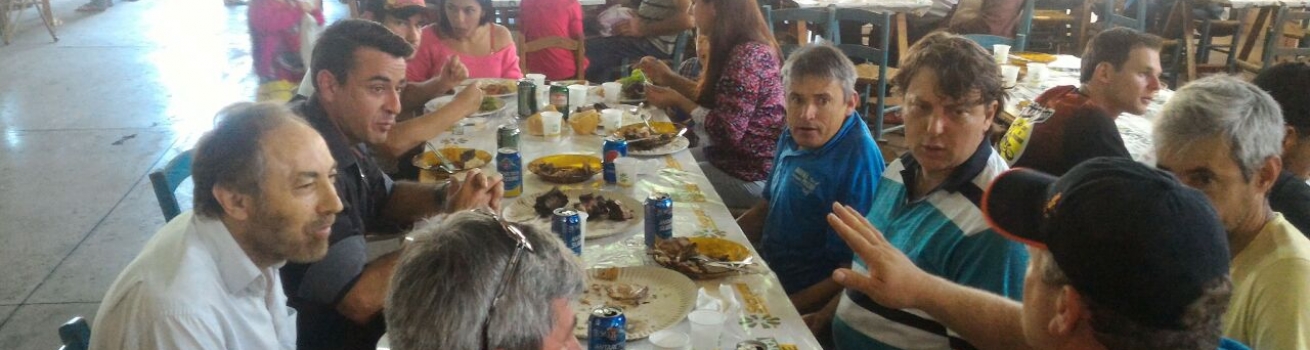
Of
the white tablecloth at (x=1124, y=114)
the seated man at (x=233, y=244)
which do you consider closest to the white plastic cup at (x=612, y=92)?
the white tablecloth at (x=1124, y=114)

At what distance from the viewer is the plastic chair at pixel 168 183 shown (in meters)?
2.43

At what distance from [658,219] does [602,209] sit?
34 cm

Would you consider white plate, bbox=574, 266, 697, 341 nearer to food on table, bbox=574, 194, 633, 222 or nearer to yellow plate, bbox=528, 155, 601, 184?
food on table, bbox=574, 194, 633, 222

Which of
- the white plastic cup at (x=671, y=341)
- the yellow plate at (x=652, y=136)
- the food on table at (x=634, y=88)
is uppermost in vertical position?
the food on table at (x=634, y=88)

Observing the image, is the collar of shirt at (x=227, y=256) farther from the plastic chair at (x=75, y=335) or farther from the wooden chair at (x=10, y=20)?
the wooden chair at (x=10, y=20)

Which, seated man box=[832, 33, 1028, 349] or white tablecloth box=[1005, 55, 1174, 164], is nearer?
seated man box=[832, 33, 1028, 349]

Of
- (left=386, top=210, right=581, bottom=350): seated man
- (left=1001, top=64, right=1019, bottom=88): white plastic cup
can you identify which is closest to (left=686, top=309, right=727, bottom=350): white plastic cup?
(left=386, top=210, right=581, bottom=350): seated man

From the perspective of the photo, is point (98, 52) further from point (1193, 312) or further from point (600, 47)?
point (1193, 312)

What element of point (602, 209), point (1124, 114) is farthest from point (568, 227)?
point (1124, 114)

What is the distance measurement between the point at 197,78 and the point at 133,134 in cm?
209

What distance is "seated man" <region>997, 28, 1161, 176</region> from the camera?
9.70 feet

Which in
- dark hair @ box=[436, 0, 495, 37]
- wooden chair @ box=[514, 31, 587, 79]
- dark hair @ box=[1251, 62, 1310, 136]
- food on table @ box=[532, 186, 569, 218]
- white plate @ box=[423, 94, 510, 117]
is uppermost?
dark hair @ box=[436, 0, 495, 37]

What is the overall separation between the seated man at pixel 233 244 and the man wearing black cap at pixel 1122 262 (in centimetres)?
142

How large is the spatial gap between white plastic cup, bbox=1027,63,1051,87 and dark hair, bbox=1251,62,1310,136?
227 centimetres
